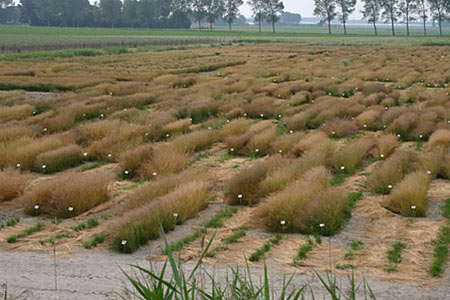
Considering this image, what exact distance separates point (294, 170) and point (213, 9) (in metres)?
136

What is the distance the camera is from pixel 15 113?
15.4 m

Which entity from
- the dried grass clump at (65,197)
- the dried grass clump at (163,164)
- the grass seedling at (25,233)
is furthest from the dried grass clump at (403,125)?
the grass seedling at (25,233)

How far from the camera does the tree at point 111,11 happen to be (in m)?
128

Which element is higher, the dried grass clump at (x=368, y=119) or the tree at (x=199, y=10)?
the tree at (x=199, y=10)

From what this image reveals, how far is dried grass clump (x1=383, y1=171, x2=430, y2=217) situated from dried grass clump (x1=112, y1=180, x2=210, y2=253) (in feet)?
8.48

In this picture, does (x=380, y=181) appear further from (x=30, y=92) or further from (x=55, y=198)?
(x=30, y=92)

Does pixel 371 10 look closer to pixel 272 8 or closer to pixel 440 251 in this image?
pixel 272 8

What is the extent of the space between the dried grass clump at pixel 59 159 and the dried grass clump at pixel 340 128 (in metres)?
5.77

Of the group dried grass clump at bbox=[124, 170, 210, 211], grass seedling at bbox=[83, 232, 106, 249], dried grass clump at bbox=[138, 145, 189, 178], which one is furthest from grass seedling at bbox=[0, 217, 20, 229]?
dried grass clump at bbox=[138, 145, 189, 178]

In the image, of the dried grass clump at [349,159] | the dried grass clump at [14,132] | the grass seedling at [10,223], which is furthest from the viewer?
the dried grass clump at [14,132]

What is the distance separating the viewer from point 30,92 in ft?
72.9

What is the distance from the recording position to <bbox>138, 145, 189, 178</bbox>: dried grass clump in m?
9.16

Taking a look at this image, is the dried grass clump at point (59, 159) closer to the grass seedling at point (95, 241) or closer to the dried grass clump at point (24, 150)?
the dried grass clump at point (24, 150)

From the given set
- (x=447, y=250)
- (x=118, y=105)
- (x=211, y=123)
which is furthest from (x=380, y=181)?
(x=118, y=105)
